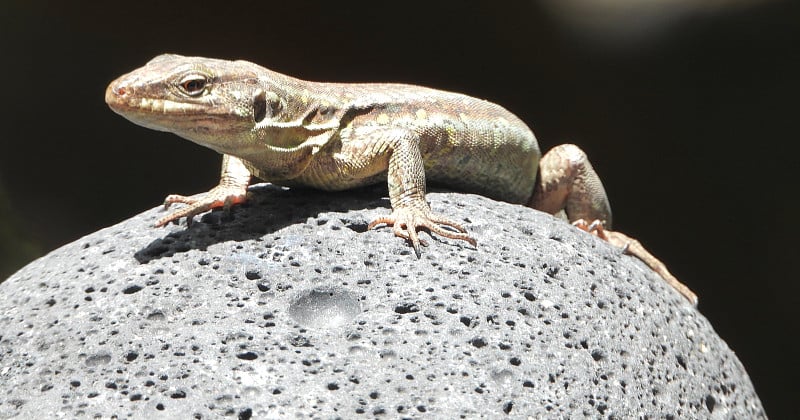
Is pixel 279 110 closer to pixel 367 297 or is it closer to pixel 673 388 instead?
pixel 367 297

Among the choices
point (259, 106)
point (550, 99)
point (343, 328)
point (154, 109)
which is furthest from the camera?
point (550, 99)

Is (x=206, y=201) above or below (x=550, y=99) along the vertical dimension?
below

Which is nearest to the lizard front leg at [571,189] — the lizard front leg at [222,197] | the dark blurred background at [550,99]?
the lizard front leg at [222,197]

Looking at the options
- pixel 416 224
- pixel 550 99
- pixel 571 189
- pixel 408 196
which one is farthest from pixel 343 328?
pixel 550 99

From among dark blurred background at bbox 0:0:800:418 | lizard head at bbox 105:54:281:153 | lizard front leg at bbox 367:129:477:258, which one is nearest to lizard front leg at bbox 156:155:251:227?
lizard head at bbox 105:54:281:153

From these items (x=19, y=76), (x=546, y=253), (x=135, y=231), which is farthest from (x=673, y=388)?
(x=19, y=76)

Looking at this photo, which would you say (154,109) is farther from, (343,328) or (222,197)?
(343,328)

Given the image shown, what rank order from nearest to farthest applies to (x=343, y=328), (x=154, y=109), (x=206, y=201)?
(x=343, y=328) → (x=154, y=109) → (x=206, y=201)

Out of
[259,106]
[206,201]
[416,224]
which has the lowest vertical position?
[206,201]
